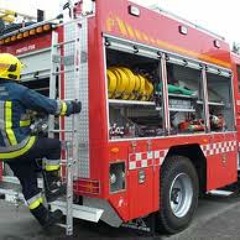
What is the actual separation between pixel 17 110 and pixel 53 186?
35.0 inches

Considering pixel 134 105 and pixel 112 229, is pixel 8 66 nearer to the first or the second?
pixel 134 105

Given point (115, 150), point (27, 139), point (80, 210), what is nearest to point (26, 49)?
point (27, 139)

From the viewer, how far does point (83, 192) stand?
550 cm

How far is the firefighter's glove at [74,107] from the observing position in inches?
209

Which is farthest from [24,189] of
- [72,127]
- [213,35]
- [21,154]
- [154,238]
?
[213,35]

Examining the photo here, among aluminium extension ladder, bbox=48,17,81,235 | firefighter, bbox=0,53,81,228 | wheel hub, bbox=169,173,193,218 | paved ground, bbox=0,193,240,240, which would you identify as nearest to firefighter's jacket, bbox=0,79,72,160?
firefighter, bbox=0,53,81,228


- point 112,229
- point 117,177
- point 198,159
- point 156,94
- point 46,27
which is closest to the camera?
point 117,177

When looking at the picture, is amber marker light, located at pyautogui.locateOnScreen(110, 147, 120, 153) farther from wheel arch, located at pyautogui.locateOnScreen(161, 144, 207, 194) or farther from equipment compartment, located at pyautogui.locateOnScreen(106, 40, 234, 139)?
wheel arch, located at pyautogui.locateOnScreen(161, 144, 207, 194)

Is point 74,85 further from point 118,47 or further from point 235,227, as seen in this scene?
point 235,227

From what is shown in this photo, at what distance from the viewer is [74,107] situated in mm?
5324

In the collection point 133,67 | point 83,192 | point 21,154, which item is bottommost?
point 83,192

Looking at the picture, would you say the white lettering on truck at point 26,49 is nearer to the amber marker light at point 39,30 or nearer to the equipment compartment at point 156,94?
the amber marker light at point 39,30

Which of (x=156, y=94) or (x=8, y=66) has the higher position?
(x=8, y=66)

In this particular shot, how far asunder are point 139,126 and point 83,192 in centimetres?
122
